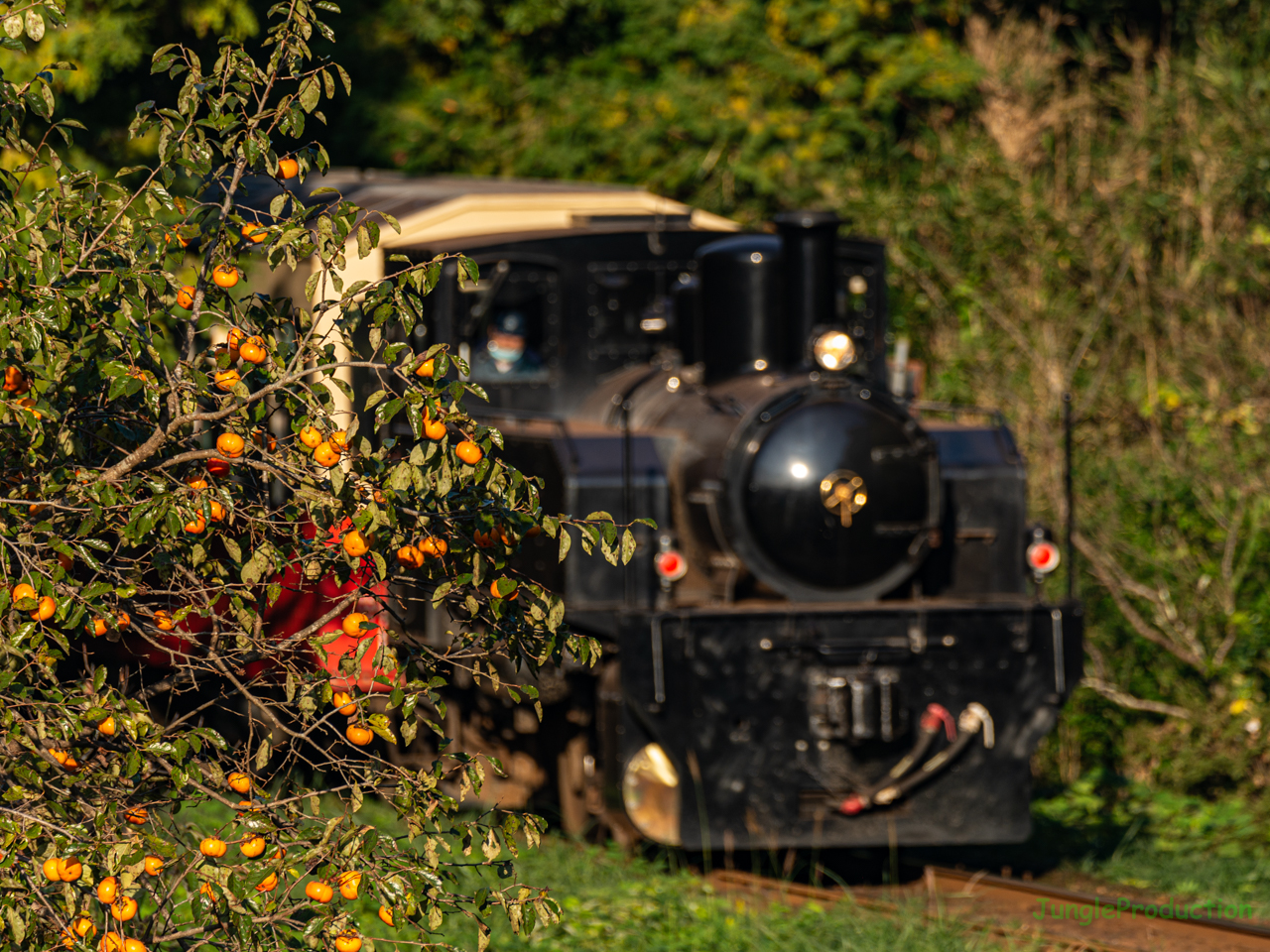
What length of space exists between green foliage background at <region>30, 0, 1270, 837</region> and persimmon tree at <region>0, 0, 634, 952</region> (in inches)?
256

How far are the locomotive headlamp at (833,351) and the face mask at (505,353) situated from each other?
1.67 m

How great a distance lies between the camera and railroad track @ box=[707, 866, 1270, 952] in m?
5.81

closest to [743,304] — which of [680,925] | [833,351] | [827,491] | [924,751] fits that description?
[833,351]

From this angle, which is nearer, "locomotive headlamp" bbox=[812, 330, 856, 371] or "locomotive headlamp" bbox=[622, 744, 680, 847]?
"locomotive headlamp" bbox=[622, 744, 680, 847]

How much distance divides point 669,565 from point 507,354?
5.43 feet

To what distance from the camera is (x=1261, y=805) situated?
7.98m

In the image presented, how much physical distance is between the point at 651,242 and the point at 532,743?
251 cm

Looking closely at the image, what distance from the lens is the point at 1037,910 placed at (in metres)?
6.26

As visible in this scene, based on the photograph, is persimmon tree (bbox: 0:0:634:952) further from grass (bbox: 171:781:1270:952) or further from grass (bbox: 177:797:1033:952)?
grass (bbox: 177:797:1033:952)

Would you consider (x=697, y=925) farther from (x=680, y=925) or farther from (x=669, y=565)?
(x=669, y=565)

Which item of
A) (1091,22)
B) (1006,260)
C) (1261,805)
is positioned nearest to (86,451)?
(1261,805)

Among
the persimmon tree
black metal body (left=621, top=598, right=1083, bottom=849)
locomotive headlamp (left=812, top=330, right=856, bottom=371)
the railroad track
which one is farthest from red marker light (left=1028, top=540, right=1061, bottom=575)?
the persimmon tree

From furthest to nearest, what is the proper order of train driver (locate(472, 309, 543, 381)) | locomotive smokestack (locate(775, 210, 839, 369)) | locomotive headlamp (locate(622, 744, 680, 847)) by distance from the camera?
→ 1. train driver (locate(472, 309, 543, 381))
2. locomotive smokestack (locate(775, 210, 839, 369))
3. locomotive headlamp (locate(622, 744, 680, 847))

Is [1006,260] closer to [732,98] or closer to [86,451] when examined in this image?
[732,98]
